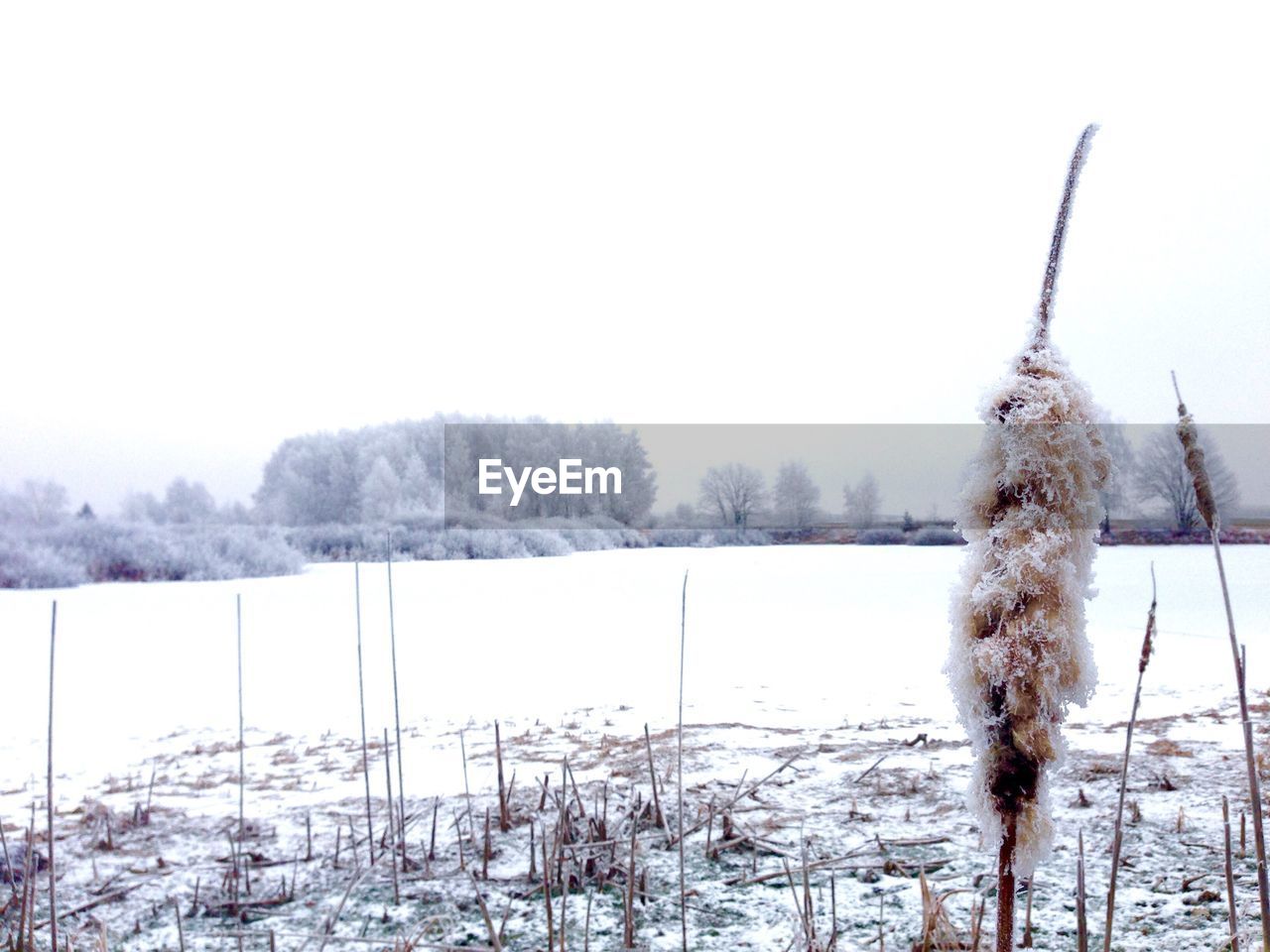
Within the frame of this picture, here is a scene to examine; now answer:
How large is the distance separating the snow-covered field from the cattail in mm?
90

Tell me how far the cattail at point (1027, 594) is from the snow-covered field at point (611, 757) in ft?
0.30

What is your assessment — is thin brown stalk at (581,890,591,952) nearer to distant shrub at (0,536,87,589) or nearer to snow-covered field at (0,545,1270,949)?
snow-covered field at (0,545,1270,949)

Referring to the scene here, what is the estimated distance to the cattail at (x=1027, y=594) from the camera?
0.82 metres

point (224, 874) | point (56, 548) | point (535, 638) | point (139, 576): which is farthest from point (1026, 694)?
point (56, 548)

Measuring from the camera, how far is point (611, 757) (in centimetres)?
482

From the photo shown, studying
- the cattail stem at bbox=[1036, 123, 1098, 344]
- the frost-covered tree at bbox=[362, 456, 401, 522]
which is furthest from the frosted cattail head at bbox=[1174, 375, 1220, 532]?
the frost-covered tree at bbox=[362, 456, 401, 522]

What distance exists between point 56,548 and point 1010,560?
76.9 feet

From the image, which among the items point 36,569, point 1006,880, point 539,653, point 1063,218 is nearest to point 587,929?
point 1006,880

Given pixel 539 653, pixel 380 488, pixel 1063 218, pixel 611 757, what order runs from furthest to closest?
pixel 380 488 → pixel 539 653 → pixel 611 757 → pixel 1063 218

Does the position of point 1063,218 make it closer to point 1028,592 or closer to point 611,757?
point 1028,592

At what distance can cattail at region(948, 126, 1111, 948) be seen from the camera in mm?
823

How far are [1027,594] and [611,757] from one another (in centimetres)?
426

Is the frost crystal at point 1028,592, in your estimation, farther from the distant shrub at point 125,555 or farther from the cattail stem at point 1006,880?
the distant shrub at point 125,555

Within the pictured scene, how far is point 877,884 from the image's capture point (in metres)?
2.82
